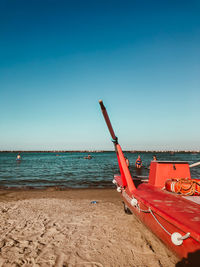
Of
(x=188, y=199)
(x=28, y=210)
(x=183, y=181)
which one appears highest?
(x=183, y=181)

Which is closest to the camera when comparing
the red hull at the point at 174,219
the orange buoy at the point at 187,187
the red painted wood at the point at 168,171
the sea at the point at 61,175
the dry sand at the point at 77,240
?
the red hull at the point at 174,219

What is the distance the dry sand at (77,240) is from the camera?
12.5 ft

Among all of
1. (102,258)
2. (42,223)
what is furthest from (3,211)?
(102,258)

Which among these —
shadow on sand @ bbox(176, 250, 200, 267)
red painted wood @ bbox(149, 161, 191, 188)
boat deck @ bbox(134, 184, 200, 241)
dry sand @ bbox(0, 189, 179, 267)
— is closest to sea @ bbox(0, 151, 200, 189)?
red painted wood @ bbox(149, 161, 191, 188)

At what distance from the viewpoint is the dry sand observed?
3814 mm

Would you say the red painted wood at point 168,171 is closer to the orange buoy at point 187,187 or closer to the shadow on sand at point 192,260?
the orange buoy at point 187,187

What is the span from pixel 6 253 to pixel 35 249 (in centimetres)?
66

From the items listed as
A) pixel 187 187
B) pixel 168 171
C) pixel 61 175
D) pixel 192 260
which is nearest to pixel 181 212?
pixel 192 260

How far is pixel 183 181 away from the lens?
518cm

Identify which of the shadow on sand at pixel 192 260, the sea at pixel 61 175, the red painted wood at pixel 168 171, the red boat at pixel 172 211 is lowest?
the sea at pixel 61 175

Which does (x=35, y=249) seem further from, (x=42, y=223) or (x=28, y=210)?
(x=28, y=210)

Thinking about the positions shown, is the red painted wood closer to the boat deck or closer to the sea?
the boat deck

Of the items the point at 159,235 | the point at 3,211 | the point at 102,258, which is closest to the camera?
the point at 159,235

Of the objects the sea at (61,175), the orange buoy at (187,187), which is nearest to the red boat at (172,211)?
the orange buoy at (187,187)
